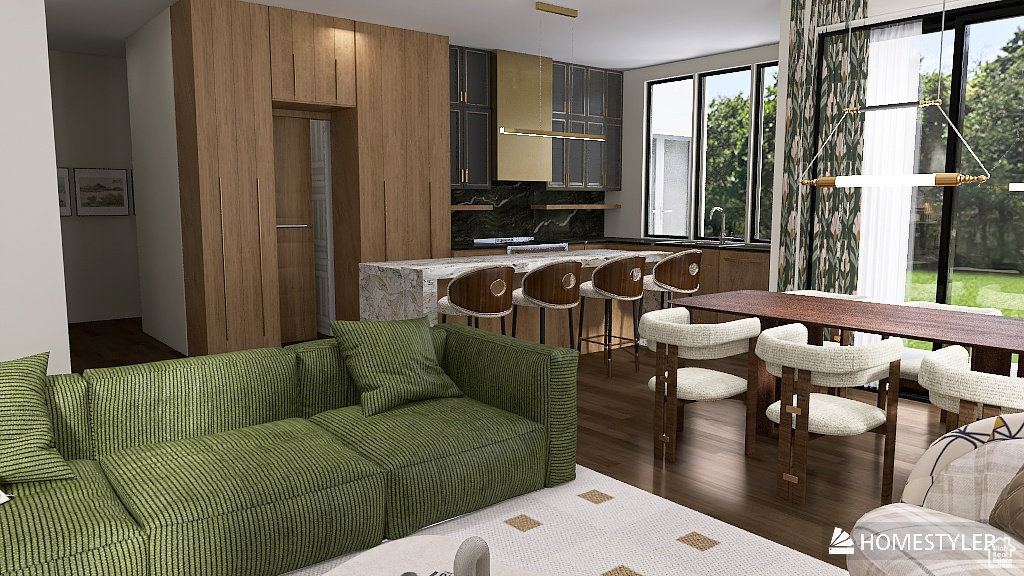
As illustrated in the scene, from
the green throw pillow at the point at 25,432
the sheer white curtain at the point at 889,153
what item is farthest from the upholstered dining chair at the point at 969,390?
the green throw pillow at the point at 25,432

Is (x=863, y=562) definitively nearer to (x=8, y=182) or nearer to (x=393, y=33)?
(x=8, y=182)

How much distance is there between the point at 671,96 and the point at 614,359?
347 cm

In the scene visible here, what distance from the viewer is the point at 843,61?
5.38 m

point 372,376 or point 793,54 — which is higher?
point 793,54

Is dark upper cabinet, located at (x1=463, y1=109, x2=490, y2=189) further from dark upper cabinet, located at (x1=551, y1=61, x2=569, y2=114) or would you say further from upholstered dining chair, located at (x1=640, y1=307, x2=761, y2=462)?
upholstered dining chair, located at (x1=640, y1=307, x2=761, y2=462)

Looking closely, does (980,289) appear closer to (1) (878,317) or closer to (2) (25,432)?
(1) (878,317)

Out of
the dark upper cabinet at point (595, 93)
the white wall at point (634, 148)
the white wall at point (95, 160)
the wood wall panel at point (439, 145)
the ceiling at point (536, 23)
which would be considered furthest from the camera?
the dark upper cabinet at point (595, 93)

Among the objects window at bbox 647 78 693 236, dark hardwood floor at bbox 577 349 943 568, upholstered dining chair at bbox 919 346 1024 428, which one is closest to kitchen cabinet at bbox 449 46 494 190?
window at bbox 647 78 693 236

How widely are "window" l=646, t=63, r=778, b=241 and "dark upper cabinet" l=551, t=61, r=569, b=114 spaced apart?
1019 millimetres

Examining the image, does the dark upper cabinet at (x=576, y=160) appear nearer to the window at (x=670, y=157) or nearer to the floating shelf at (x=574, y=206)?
the floating shelf at (x=574, y=206)

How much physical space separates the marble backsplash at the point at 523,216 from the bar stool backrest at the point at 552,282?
2551 mm

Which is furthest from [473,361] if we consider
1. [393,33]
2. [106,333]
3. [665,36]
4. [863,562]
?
[106,333]

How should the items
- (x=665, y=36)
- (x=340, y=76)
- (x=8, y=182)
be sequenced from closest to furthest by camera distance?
(x=8, y=182) → (x=340, y=76) → (x=665, y=36)

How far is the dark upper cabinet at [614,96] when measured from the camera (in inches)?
336
